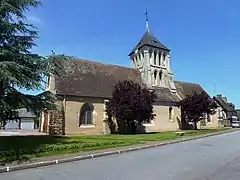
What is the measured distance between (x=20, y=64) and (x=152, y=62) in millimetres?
28507

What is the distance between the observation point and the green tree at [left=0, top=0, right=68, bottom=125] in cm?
1466

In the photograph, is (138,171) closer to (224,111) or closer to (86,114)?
(86,114)

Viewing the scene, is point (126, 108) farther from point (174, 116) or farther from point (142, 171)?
point (142, 171)

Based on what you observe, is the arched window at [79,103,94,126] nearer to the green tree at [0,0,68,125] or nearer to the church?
the church

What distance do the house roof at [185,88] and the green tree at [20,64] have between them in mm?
30983

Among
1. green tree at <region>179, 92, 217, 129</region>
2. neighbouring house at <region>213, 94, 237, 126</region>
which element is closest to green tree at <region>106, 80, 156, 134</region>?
green tree at <region>179, 92, 217, 129</region>

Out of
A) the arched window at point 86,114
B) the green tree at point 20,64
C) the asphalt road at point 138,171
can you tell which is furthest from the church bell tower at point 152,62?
the asphalt road at point 138,171

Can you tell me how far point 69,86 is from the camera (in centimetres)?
3017

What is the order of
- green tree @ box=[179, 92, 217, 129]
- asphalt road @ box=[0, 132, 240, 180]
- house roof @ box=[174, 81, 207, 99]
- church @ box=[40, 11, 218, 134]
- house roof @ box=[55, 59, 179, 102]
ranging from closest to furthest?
asphalt road @ box=[0, 132, 240, 180], church @ box=[40, 11, 218, 134], house roof @ box=[55, 59, 179, 102], green tree @ box=[179, 92, 217, 129], house roof @ box=[174, 81, 207, 99]

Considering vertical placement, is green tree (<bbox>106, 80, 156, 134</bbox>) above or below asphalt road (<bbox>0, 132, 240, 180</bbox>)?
above

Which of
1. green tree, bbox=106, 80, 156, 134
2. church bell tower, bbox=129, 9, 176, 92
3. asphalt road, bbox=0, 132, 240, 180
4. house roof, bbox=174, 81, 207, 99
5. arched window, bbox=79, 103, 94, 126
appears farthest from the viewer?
house roof, bbox=174, 81, 207, 99

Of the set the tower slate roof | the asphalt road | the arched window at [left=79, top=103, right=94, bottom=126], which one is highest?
the tower slate roof

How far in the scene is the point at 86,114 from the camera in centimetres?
3106

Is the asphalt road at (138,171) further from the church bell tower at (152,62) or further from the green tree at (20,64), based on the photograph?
the church bell tower at (152,62)
